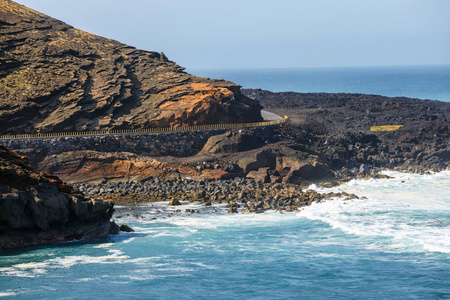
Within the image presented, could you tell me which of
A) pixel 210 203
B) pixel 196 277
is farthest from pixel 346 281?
pixel 210 203

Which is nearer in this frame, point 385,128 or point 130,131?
point 130,131

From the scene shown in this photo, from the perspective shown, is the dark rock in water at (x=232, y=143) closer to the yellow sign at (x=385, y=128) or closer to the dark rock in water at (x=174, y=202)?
the dark rock in water at (x=174, y=202)

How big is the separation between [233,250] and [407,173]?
139 ft

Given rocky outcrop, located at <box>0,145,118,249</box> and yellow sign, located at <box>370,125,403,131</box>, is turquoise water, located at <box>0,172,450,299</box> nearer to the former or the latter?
rocky outcrop, located at <box>0,145,118,249</box>

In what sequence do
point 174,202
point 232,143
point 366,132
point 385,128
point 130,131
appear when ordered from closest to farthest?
point 174,202 → point 232,143 → point 130,131 → point 366,132 → point 385,128

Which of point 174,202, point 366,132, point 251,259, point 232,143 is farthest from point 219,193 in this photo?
point 366,132

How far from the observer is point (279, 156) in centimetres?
7144

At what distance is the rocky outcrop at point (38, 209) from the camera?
39247 millimetres

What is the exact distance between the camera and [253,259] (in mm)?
39938

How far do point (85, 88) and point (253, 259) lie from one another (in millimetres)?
45631

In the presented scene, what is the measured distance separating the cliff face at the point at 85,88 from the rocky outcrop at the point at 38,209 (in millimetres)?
31240

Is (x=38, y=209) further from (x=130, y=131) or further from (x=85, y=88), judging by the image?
(x=85, y=88)

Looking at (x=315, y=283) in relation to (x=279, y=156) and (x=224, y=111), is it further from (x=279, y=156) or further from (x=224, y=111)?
(x=224, y=111)

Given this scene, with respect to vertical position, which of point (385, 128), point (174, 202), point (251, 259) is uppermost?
point (385, 128)
